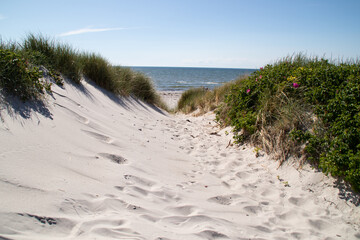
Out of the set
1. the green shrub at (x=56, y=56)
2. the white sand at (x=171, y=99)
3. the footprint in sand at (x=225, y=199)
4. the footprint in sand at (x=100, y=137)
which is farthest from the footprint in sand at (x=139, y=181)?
the white sand at (x=171, y=99)

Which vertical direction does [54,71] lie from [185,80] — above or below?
below

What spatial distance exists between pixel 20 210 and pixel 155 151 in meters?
2.57

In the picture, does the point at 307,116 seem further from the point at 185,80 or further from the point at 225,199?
the point at 185,80

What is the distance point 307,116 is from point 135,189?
3083mm

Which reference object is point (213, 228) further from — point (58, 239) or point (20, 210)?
point (20, 210)

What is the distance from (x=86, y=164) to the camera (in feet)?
9.01

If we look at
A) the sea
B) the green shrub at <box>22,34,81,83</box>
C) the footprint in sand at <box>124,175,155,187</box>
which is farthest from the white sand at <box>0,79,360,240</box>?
the sea

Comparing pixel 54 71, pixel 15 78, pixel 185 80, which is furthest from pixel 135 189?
pixel 185 80

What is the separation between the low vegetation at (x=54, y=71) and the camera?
3.30 metres

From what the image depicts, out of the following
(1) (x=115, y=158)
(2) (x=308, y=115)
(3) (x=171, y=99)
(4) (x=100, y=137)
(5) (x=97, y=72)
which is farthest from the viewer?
(3) (x=171, y=99)

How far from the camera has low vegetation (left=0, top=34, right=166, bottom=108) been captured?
3.30 meters

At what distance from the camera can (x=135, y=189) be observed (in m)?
2.59

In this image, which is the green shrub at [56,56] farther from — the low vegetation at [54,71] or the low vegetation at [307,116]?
the low vegetation at [307,116]

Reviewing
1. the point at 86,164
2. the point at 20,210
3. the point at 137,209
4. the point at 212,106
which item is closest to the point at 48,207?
the point at 20,210
